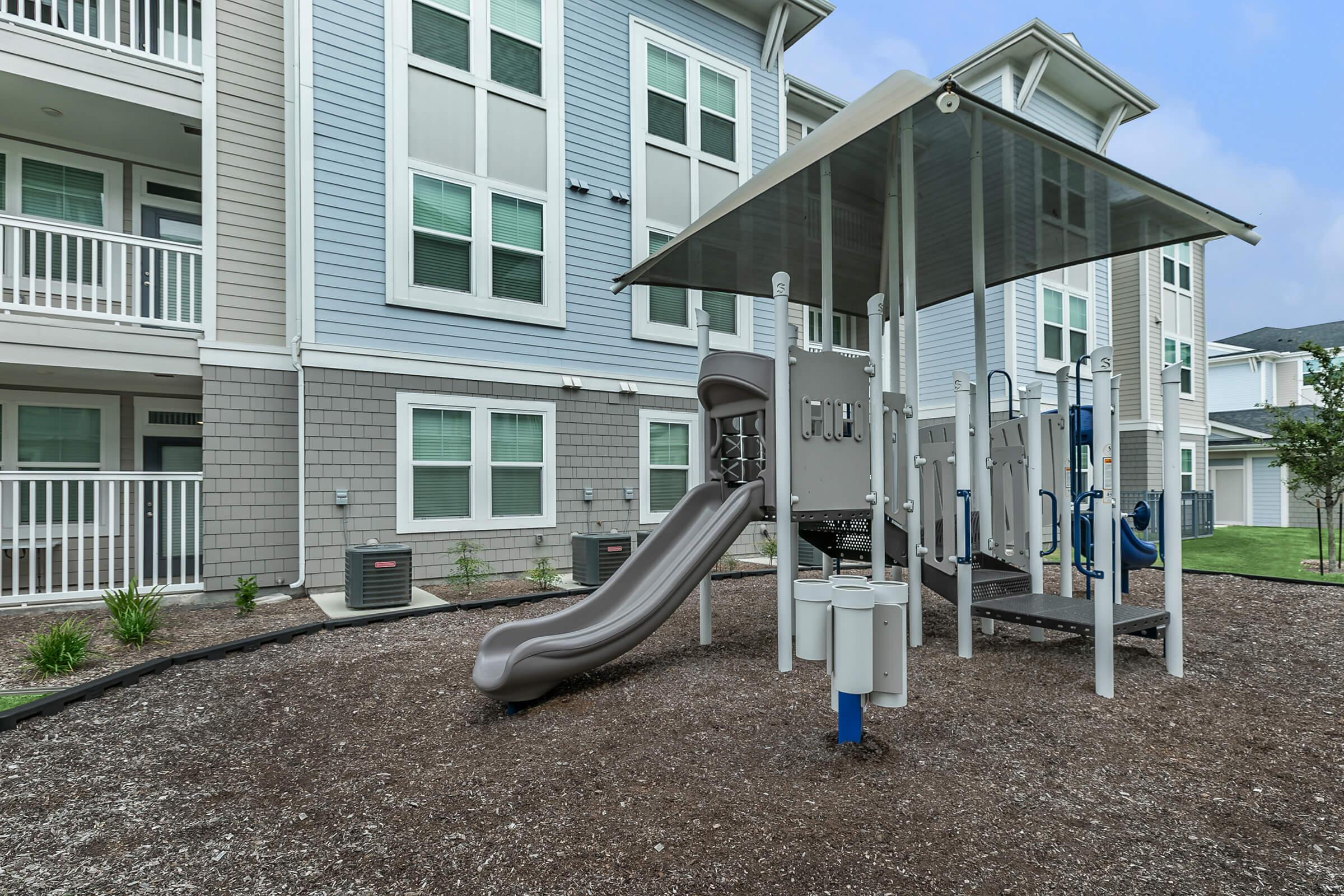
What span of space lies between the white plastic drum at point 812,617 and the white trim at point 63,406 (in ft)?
32.6

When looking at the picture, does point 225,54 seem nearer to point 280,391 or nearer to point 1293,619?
point 280,391

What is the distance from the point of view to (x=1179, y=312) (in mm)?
19031

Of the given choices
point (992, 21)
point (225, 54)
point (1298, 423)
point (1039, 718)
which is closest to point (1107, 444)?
point (1039, 718)

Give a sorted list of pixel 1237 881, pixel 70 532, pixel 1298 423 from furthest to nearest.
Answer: pixel 1298 423 < pixel 70 532 < pixel 1237 881

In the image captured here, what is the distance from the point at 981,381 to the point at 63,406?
10.9 m

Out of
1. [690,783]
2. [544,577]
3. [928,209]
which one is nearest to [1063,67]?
[928,209]

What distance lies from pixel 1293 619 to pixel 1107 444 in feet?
11.7

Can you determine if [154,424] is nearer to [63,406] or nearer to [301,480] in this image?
[63,406]

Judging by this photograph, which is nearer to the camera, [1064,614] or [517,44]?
[1064,614]

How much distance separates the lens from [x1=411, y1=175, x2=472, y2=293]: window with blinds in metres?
8.90

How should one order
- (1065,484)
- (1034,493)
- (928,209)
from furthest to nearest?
(928,209)
(1065,484)
(1034,493)

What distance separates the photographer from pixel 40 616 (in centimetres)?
703

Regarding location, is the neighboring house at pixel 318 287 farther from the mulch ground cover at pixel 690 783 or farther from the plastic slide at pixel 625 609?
the plastic slide at pixel 625 609

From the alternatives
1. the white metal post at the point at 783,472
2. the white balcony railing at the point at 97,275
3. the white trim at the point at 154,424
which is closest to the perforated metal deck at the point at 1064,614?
the white metal post at the point at 783,472
